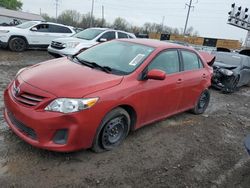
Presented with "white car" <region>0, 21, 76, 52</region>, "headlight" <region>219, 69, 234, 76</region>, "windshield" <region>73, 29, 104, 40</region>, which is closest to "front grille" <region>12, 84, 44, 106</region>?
"headlight" <region>219, 69, 234, 76</region>

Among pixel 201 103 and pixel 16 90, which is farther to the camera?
pixel 201 103

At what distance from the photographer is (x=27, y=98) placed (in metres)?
3.38

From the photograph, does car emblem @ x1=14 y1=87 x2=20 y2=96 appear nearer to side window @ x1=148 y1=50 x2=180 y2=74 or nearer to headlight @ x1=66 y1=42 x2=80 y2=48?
side window @ x1=148 y1=50 x2=180 y2=74

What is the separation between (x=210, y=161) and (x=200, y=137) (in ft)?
2.97

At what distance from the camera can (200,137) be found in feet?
16.4

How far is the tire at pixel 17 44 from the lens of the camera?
12398 millimetres

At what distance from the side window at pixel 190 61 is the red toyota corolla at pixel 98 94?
41 mm

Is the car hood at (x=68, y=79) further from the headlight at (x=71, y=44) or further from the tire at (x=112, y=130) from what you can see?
the headlight at (x=71, y=44)

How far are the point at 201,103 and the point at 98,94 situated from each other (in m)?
3.59

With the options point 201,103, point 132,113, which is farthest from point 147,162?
point 201,103

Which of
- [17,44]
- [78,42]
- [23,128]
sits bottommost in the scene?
[17,44]

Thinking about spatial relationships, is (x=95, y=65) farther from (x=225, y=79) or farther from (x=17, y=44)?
(x=17, y=44)

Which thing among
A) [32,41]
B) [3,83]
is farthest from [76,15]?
[3,83]

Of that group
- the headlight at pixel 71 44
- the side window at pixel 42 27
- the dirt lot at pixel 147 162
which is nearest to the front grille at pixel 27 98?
the dirt lot at pixel 147 162
